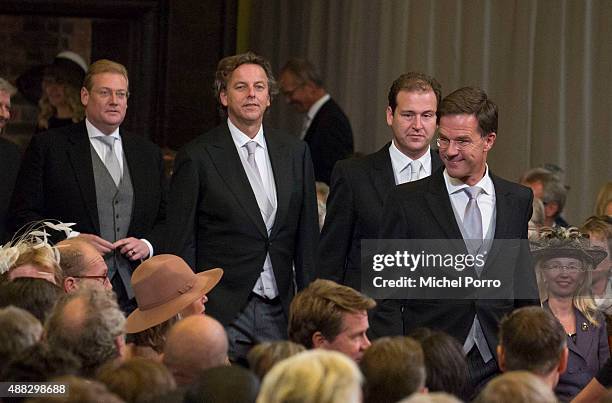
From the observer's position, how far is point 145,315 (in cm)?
504

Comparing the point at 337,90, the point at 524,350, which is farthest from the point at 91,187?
the point at 337,90

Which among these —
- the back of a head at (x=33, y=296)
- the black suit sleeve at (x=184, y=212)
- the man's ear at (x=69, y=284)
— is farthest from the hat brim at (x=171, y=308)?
the back of a head at (x=33, y=296)

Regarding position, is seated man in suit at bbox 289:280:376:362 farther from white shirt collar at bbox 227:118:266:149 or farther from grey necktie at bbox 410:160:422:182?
white shirt collar at bbox 227:118:266:149

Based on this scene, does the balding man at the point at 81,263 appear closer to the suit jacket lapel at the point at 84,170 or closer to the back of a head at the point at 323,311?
the suit jacket lapel at the point at 84,170

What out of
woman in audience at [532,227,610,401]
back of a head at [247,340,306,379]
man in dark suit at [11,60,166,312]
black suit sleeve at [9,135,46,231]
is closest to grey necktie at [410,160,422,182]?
woman in audience at [532,227,610,401]

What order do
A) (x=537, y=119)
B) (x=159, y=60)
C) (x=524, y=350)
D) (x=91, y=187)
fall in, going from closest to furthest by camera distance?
1. (x=524, y=350)
2. (x=91, y=187)
3. (x=537, y=119)
4. (x=159, y=60)

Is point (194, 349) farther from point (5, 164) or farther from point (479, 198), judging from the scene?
point (5, 164)

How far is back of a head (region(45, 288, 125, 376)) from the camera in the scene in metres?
3.88

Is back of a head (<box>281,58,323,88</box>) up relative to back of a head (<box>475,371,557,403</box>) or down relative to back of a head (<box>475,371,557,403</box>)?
up

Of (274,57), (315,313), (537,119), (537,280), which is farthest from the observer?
(274,57)

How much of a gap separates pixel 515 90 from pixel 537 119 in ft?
0.70

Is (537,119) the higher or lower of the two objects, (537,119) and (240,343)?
the higher

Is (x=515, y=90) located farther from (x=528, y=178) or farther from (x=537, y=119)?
(x=528, y=178)

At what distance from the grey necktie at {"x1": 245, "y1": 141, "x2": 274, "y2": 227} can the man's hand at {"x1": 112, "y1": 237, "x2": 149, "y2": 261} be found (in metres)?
0.52
